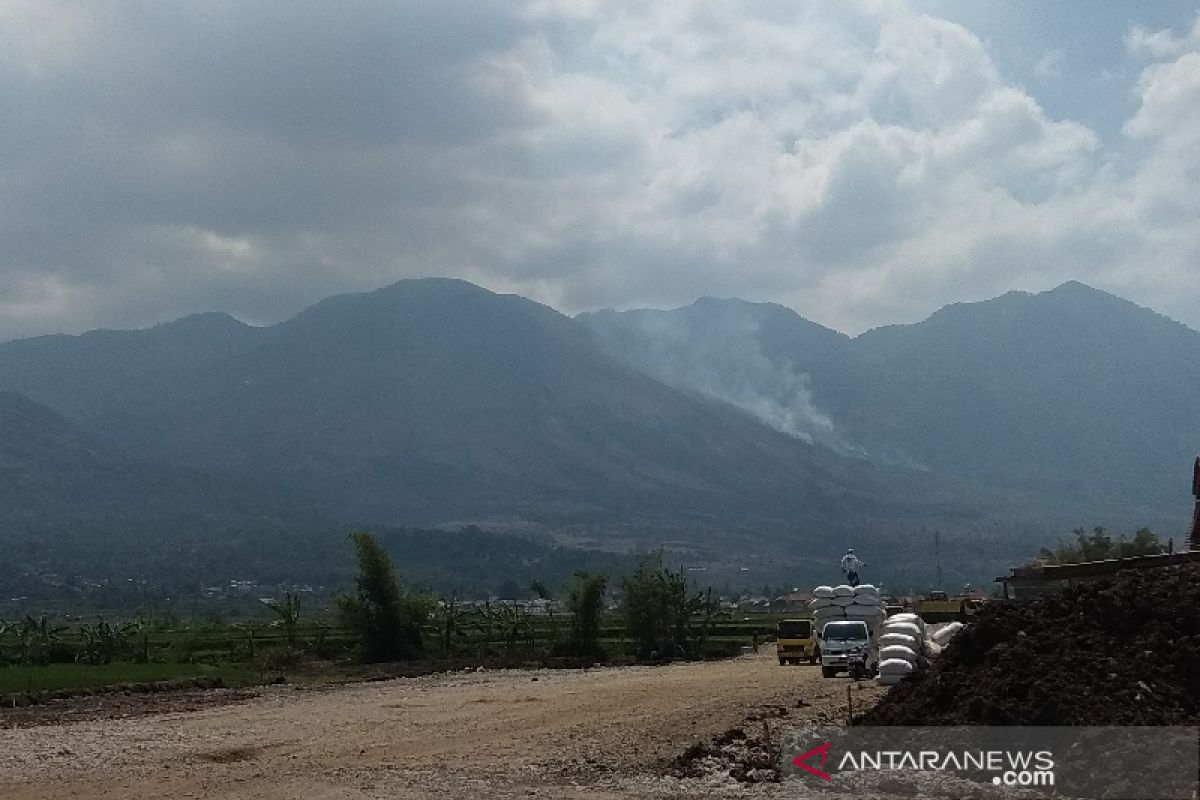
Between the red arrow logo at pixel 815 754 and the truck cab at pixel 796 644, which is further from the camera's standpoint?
the truck cab at pixel 796 644

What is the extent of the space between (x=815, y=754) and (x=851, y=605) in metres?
19.9

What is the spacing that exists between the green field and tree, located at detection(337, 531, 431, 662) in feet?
19.7

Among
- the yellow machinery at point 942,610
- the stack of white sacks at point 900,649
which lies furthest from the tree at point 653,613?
the stack of white sacks at point 900,649

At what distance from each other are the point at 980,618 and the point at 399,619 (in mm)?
40764

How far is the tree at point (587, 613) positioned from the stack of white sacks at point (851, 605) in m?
21.8

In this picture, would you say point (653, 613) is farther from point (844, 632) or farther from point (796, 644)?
point (844, 632)

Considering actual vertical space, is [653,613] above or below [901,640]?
below

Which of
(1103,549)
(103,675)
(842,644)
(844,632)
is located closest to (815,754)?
(842,644)

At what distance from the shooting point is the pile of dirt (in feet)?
48.7

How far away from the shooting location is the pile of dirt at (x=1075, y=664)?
14.8 meters

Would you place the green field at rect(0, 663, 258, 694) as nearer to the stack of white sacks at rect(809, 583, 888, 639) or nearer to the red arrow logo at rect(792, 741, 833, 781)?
the stack of white sacks at rect(809, 583, 888, 639)

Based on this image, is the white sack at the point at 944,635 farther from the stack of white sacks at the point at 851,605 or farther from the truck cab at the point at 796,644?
the truck cab at the point at 796,644

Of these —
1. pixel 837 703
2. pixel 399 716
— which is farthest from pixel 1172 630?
pixel 399 716

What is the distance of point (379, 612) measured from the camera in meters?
55.4
